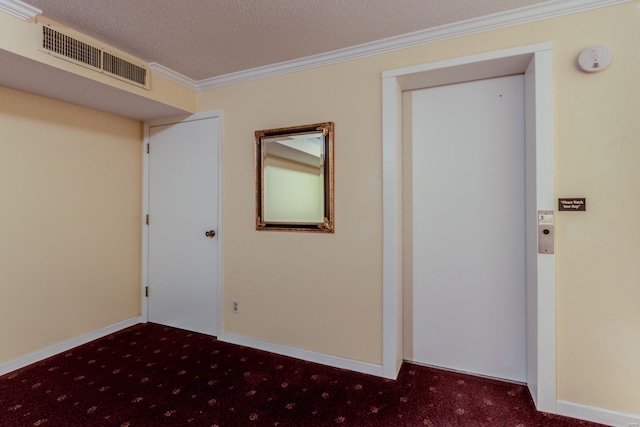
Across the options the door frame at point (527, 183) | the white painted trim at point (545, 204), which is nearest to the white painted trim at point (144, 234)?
the door frame at point (527, 183)

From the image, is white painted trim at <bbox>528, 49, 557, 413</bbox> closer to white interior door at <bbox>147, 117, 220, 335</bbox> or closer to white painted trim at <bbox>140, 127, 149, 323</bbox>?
white interior door at <bbox>147, 117, 220, 335</bbox>

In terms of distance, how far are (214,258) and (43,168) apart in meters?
1.50

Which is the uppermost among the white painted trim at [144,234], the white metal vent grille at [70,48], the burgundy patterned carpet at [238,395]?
the white metal vent grille at [70,48]

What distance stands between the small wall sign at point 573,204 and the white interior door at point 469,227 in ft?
0.95

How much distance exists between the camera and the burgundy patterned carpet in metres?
1.80

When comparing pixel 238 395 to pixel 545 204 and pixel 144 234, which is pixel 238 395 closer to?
pixel 144 234

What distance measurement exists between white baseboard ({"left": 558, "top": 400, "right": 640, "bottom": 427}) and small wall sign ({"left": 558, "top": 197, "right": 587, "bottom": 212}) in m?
1.13

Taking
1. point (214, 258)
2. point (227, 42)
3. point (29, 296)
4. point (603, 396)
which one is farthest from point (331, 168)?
point (29, 296)

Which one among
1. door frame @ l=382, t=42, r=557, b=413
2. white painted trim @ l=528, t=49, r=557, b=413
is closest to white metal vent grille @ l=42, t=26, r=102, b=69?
door frame @ l=382, t=42, r=557, b=413

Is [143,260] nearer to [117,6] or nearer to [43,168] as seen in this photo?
[43,168]

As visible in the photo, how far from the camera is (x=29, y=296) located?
242cm

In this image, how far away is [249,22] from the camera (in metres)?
1.97

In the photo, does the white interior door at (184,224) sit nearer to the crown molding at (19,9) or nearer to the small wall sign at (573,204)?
the crown molding at (19,9)

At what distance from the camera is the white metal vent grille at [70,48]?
189 cm
